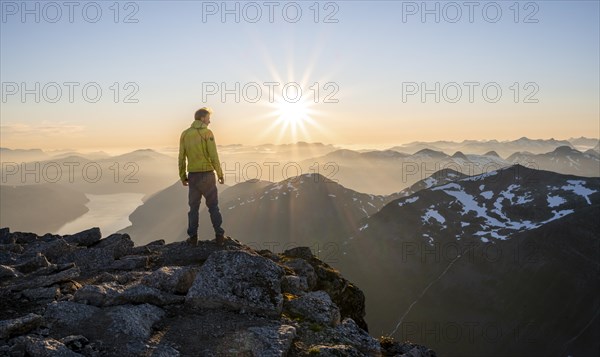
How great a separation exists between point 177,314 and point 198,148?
7.60 metres

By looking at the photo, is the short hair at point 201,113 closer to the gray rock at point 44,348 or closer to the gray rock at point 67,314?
the gray rock at point 67,314

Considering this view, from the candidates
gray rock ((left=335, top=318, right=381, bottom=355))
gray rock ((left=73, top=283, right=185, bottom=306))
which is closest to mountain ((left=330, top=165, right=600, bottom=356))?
gray rock ((left=335, top=318, right=381, bottom=355))

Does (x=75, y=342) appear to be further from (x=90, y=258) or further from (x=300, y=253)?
(x=300, y=253)

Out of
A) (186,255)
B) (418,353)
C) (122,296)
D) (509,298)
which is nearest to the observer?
(122,296)

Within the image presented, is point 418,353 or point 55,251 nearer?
point 418,353

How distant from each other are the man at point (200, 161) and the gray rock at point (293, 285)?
15.2ft

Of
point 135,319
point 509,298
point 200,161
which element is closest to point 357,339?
point 135,319

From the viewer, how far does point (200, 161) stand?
17.6 m

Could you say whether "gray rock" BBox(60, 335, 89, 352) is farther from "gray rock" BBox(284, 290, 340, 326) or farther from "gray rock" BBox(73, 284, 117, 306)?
"gray rock" BBox(284, 290, 340, 326)

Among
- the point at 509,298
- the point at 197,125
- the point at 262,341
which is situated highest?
the point at 197,125

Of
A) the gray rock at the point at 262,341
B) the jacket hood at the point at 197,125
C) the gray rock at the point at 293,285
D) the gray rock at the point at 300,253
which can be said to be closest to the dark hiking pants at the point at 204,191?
the jacket hood at the point at 197,125

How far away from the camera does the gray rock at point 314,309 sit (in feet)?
42.2

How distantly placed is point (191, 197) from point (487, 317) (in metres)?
177

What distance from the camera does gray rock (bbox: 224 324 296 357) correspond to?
10180mm
